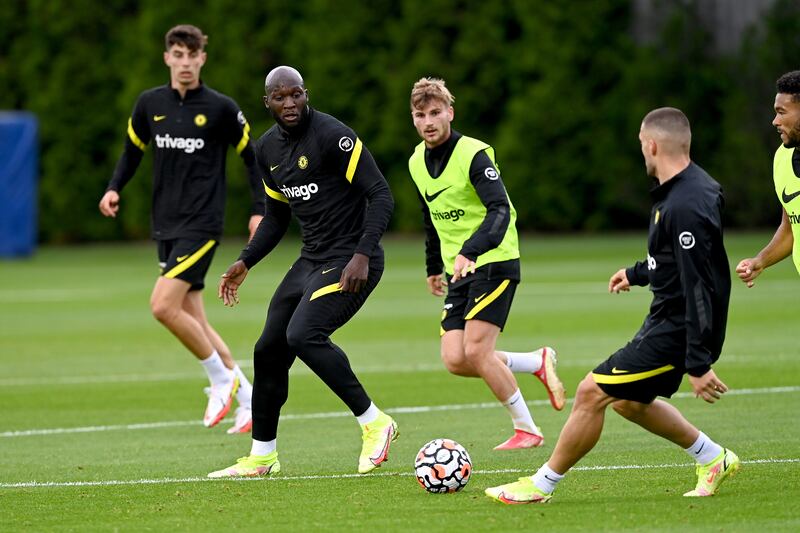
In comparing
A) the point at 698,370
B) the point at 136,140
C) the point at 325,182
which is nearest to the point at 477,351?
the point at 325,182

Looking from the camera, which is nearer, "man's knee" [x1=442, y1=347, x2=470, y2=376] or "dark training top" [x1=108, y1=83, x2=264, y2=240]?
"man's knee" [x1=442, y1=347, x2=470, y2=376]

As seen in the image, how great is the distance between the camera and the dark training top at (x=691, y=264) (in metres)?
6.64

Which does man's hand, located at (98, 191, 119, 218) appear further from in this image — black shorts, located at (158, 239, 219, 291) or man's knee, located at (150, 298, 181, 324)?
man's knee, located at (150, 298, 181, 324)

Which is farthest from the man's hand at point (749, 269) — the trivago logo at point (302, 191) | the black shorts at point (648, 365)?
the trivago logo at point (302, 191)

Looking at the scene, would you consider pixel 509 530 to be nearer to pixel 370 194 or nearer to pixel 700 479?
pixel 700 479

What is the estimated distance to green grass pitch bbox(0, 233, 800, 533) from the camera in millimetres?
7086

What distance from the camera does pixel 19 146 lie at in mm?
32844

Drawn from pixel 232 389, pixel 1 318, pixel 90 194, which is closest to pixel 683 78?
pixel 90 194

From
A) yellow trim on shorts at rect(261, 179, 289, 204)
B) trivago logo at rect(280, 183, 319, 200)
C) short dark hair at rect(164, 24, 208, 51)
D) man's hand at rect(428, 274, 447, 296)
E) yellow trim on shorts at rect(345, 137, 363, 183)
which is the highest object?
short dark hair at rect(164, 24, 208, 51)

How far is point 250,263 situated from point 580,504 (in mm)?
2701

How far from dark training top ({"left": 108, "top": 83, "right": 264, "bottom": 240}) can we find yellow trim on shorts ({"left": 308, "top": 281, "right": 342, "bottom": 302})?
3173mm

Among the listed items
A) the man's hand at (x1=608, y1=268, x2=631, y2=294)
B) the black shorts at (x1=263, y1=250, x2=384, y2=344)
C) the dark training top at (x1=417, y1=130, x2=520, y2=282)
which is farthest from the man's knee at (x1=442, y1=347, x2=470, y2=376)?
the man's hand at (x1=608, y1=268, x2=631, y2=294)

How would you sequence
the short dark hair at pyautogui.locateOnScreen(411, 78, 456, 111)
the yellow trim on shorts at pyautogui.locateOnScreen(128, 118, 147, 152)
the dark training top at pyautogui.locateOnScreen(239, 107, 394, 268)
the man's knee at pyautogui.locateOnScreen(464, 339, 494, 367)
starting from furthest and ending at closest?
the yellow trim on shorts at pyautogui.locateOnScreen(128, 118, 147, 152) → the man's knee at pyautogui.locateOnScreen(464, 339, 494, 367) → the short dark hair at pyautogui.locateOnScreen(411, 78, 456, 111) → the dark training top at pyautogui.locateOnScreen(239, 107, 394, 268)

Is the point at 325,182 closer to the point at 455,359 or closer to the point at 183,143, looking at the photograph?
the point at 455,359
